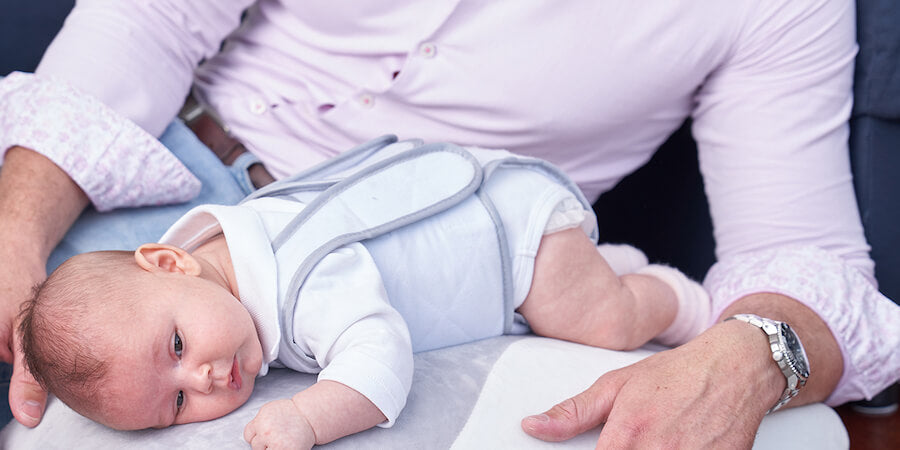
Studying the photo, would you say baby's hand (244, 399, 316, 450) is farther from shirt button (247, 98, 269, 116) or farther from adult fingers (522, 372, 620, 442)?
shirt button (247, 98, 269, 116)

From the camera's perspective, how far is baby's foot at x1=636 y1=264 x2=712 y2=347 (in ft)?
4.05

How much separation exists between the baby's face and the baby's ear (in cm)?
3

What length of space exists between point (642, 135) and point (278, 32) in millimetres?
686

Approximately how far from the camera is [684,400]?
0.92 m

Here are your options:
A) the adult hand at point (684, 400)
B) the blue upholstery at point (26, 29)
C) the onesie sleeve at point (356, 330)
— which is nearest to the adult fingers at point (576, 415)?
the adult hand at point (684, 400)

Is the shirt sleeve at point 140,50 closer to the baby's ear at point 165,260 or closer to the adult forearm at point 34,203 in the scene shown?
the adult forearm at point 34,203

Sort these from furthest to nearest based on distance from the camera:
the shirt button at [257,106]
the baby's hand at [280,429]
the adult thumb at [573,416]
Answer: the shirt button at [257,106] < the adult thumb at [573,416] < the baby's hand at [280,429]

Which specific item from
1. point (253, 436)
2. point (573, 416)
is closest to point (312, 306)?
point (253, 436)

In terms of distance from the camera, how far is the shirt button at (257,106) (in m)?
1.37

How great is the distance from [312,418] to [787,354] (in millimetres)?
632

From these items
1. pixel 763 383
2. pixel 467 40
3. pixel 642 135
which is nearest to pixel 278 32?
pixel 467 40

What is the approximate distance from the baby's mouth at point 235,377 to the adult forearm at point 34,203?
389mm

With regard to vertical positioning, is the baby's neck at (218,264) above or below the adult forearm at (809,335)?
above

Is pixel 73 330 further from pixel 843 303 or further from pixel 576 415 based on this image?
pixel 843 303
